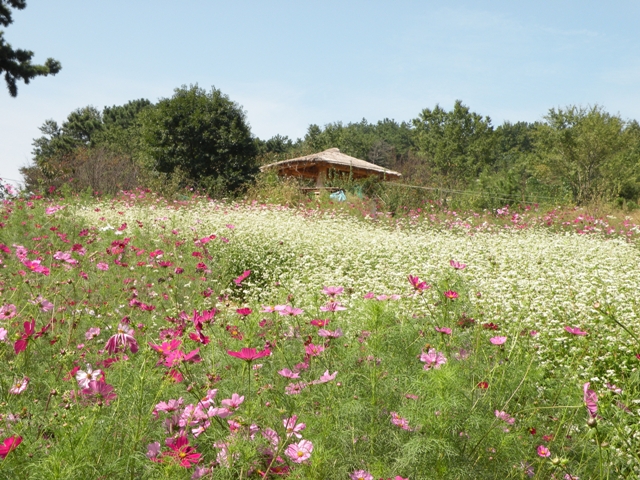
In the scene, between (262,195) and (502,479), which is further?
(262,195)

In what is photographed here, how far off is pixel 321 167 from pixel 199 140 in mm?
4886

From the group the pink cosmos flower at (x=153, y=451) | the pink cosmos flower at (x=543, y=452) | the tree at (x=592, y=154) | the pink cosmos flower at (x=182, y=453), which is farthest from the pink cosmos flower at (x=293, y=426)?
the tree at (x=592, y=154)

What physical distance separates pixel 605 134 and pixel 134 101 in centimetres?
3534

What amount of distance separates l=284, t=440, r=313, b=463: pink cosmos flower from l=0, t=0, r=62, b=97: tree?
17906 mm

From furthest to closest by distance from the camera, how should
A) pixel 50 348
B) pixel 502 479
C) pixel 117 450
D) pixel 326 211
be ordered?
pixel 326 211
pixel 50 348
pixel 502 479
pixel 117 450

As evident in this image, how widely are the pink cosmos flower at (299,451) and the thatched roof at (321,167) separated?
58.1 feet

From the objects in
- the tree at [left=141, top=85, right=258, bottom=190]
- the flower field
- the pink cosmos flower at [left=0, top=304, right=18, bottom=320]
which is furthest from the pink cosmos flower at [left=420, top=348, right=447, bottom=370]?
the tree at [left=141, top=85, right=258, bottom=190]

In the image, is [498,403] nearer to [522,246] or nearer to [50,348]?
[50,348]

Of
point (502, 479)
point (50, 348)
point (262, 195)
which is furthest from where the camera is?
point (262, 195)

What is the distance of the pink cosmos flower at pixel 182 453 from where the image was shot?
1.25 m

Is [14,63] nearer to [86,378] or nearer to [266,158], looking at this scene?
[266,158]

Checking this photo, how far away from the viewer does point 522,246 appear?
283 inches

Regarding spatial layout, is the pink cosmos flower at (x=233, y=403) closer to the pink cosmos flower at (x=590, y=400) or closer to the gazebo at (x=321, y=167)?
the pink cosmos flower at (x=590, y=400)

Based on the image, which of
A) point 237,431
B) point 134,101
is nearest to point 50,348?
point 237,431
